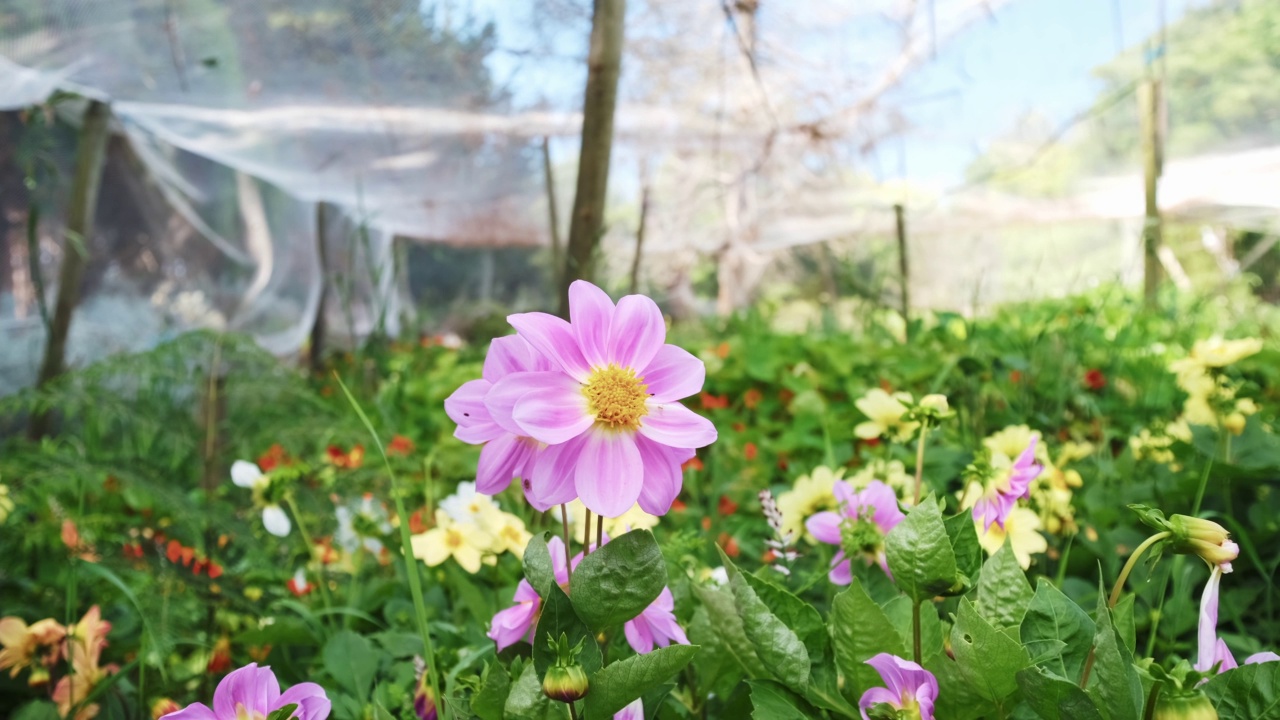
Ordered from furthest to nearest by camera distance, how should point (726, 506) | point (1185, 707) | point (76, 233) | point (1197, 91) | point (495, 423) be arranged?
point (1197, 91), point (76, 233), point (726, 506), point (495, 423), point (1185, 707)

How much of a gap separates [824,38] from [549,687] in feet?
25.1

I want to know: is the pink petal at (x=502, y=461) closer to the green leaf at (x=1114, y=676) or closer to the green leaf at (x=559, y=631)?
the green leaf at (x=559, y=631)

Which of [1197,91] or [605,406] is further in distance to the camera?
[1197,91]

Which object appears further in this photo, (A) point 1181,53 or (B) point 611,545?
(A) point 1181,53

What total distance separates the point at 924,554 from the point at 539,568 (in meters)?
0.19

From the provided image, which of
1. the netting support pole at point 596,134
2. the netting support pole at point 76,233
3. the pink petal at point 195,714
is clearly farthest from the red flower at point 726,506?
the netting support pole at point 76,233

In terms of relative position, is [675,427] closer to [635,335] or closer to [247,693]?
[635,335]

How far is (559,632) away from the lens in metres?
0.38

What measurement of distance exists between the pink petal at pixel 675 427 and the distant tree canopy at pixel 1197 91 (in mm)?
6096

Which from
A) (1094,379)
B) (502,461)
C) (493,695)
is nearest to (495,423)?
(502,461)

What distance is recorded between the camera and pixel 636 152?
5949 millimetres

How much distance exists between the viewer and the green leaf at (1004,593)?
45cm

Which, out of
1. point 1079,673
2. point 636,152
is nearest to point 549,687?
point 1079,673

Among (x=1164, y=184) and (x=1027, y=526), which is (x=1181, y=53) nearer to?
(x=1164, y=184)
